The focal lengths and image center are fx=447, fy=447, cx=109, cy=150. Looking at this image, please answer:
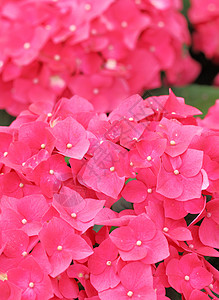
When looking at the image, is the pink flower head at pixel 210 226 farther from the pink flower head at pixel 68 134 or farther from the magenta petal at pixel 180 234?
the pink flower head at pixel 68 134

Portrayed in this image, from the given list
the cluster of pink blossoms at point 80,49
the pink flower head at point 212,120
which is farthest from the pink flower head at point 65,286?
the cluster of pink blossoms at point 80,49

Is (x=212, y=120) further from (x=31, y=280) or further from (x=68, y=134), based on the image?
(x=31, y=280)

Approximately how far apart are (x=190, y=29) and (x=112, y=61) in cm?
72

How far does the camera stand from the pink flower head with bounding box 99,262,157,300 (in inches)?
21.7

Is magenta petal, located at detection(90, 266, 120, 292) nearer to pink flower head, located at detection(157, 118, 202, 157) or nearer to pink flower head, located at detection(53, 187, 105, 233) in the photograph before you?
pink flower head, located at detection(53, 187, 105, 233)

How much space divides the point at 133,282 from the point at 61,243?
0.10 m

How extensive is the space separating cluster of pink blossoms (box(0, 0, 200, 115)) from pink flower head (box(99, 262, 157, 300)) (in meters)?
0.72

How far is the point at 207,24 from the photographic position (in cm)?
166

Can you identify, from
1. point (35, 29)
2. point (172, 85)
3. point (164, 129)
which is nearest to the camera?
point (164, 129)

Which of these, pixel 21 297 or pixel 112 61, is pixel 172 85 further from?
pixel 21 297

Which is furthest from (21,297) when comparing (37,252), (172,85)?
(172,85)

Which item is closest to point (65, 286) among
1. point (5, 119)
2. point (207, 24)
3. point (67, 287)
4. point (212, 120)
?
point (67, 287)

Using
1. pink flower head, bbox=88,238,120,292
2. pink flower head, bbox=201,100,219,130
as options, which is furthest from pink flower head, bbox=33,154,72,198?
pink flower head, bbox=201,100,219,130

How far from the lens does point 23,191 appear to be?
65 cm
